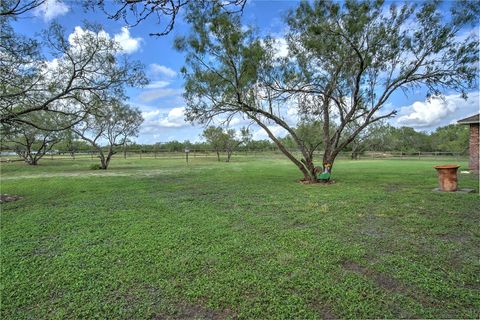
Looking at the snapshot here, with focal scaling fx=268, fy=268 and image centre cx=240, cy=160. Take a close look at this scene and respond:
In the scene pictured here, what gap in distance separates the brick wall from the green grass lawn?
972 centimetres

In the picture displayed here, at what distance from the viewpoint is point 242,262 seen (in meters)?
2.98

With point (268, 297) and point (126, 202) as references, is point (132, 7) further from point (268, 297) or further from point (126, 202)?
point (126, 202)

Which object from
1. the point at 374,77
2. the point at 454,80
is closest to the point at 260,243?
the point at 374,77

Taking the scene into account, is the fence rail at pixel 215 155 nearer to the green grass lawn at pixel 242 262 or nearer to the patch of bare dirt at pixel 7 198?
the patch of bare dirt at pixel 7 198

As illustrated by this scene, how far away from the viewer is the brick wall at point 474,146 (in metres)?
12.9

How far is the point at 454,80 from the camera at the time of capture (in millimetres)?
8516

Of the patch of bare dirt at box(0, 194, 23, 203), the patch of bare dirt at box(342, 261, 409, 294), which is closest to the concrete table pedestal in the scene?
the patch of bare dirt at box(342, 261, 409, 294)

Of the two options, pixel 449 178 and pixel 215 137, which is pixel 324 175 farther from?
pixel 215 137

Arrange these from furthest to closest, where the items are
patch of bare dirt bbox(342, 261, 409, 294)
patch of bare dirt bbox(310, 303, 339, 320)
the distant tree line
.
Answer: the distant tree line < patch of bare dirt bbox(342, 261, 409, 294) < patch of bare dirt bbox(310, 303, 339, 320)

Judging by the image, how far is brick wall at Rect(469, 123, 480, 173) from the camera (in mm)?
12859

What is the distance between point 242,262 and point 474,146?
15.4 metres

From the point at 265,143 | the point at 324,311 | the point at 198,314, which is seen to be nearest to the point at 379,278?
the point at 324,311

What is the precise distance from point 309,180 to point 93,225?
7651 mm

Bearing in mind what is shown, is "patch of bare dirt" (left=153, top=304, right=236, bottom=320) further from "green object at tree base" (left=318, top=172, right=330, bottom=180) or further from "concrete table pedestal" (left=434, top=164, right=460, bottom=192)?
"green object at tree base" (left=318, top=172, right=330, bottom=180)
